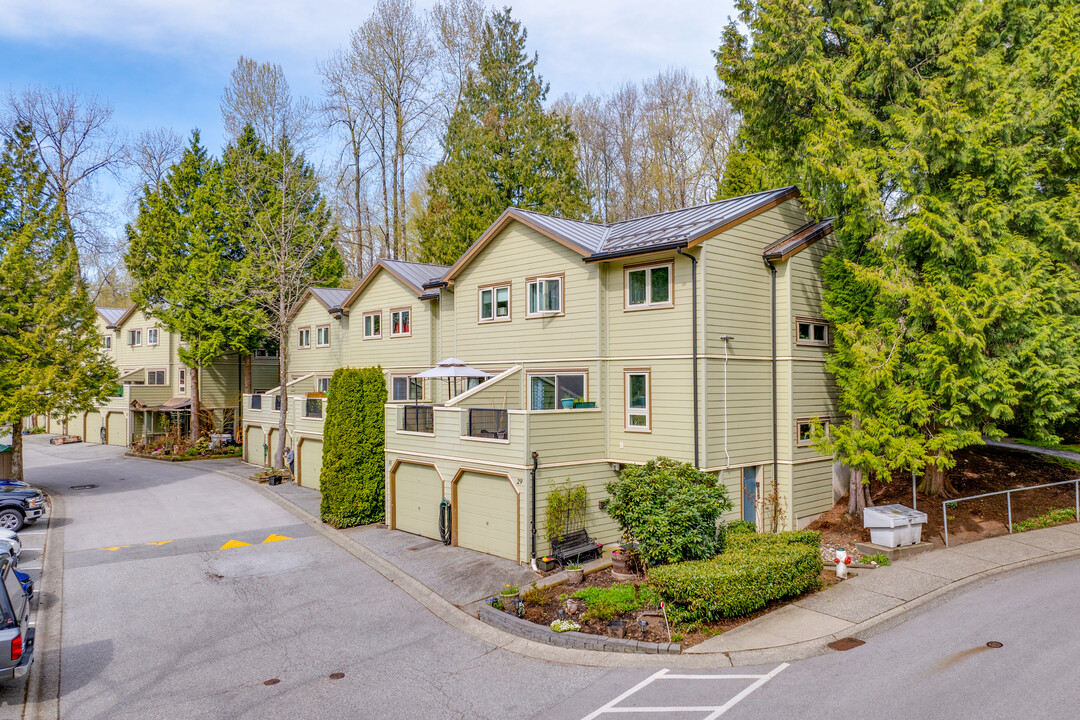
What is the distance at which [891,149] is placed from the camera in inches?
641

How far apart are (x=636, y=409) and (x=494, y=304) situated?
6.32m

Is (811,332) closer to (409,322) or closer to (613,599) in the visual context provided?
(613,599)

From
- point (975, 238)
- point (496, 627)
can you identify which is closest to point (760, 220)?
point (975, 238)

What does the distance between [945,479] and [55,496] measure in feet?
112

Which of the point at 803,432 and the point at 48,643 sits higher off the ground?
the point at 803,432

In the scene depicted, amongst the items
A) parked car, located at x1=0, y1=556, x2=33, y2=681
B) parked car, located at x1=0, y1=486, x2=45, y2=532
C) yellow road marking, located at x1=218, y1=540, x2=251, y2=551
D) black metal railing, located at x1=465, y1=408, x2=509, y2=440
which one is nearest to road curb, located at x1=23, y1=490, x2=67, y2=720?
parked car, located at x1=0, y1=556, x2=33, y2=681

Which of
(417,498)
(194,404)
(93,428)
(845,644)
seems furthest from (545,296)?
(93,428)

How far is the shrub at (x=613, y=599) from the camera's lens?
40.7ft

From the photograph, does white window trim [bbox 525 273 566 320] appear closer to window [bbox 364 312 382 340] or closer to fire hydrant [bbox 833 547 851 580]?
fire hydrant [bbox 833 547 851 580]

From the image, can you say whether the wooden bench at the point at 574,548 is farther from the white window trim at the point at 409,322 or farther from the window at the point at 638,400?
the white window trim at the point at 409,322

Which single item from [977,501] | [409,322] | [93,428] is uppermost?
[409,322]

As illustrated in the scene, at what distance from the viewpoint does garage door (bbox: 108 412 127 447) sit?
44.0 metres

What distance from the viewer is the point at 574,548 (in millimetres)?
16938

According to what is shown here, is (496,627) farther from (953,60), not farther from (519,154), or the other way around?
(519,154)
